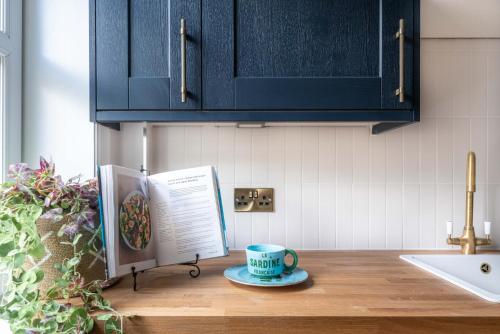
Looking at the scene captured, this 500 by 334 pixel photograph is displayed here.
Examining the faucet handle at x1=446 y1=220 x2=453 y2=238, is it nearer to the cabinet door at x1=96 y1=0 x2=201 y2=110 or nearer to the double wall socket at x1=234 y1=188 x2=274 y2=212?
the double wall socket at x1=234 y1=188 x2=274 y2=212

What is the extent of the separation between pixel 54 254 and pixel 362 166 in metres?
1.10

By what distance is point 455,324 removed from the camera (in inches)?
29.5

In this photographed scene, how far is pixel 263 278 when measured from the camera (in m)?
0.96

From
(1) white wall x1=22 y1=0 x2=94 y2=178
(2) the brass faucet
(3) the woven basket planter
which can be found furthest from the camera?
(2) the brass faucet

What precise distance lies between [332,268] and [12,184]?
3.09 ft

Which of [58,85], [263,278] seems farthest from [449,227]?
[58,85]

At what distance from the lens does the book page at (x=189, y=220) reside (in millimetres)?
1034

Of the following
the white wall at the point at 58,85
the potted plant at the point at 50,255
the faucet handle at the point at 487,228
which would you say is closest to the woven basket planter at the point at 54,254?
the potted plant at the point at 50,255

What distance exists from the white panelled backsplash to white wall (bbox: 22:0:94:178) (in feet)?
0.78

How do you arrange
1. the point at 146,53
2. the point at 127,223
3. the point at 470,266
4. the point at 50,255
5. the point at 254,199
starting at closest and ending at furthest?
the point at 50,255 < the point at 127,223 < the point at 146,53 < the point at 470,266 < the point at 254,199

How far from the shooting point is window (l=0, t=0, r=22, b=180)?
1033 mm

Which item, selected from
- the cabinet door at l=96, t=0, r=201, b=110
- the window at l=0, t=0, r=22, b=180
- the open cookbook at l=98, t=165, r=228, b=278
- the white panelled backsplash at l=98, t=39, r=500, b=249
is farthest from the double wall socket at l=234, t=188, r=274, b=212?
the window at l=0, t=0, r=22, b=180

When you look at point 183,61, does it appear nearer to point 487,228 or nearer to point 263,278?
point 263,278

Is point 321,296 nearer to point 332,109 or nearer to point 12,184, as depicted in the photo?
point 332,109
